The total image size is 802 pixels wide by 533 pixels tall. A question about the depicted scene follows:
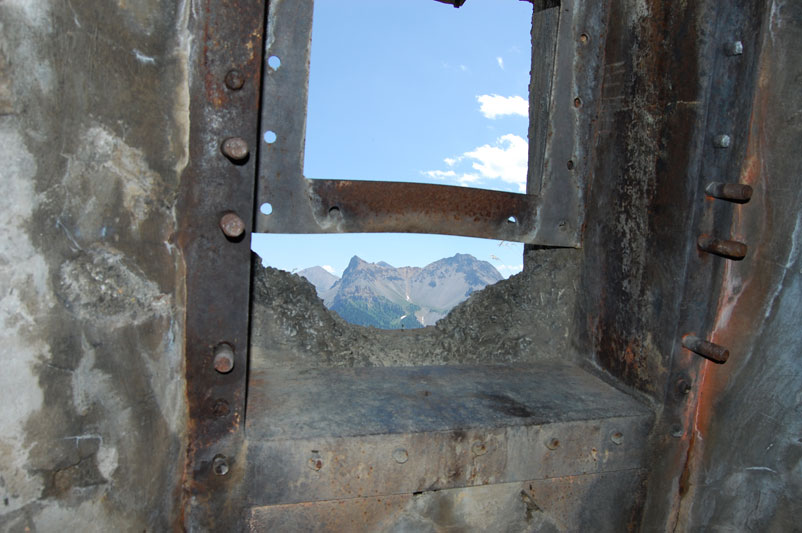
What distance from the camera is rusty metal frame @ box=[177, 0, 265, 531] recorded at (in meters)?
1.22

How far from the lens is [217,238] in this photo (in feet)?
4.12

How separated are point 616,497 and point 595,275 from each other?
2.25ft

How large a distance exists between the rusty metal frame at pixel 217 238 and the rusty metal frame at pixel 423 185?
0.27 metres

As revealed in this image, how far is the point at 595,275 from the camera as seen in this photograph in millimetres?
1882

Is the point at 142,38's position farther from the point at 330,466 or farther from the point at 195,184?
the point at 330,466

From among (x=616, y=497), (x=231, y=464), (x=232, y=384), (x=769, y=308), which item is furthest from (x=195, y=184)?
(x=769, y=308)

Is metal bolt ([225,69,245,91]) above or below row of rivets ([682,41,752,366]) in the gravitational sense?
above

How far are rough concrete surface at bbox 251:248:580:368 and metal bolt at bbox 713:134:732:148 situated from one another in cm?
59

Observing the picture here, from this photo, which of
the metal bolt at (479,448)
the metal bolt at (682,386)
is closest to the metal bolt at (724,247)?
the metal bolt at (682,386)

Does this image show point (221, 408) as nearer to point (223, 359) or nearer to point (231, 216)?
point (223, 359)

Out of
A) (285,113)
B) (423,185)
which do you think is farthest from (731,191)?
(285,113)

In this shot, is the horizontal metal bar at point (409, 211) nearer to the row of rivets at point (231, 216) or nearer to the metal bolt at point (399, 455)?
the row of rivets at point (231, 216)

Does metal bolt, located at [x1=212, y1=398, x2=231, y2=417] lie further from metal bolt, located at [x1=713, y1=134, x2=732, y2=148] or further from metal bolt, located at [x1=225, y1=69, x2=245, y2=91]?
metal bolt, located at [x1=713, y1=134, x2=732, y2=148]

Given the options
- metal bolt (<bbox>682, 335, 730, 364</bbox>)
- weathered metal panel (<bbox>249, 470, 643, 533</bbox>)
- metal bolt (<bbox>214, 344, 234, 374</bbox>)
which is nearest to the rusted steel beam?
metal bolt (<bbox>214, 344, 234, 374</bbox>)
